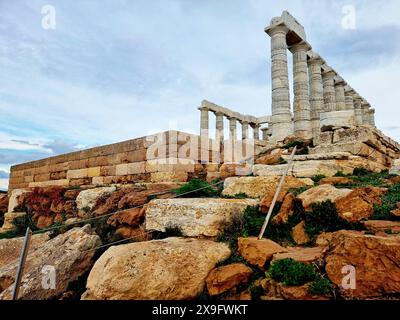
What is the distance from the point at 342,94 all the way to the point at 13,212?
22.4 meters

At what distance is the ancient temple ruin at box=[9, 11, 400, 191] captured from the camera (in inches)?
316

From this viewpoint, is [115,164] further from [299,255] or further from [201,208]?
[299,255]

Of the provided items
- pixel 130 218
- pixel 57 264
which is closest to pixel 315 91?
pixel 130 218

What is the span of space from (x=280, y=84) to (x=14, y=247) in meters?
14.0

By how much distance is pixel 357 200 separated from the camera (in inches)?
162

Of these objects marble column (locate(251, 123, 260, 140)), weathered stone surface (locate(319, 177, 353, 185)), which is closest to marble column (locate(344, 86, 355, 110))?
marble column (locate(251, 123, 260, 140))

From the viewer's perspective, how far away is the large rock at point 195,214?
180 inches

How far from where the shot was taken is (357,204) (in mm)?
4055

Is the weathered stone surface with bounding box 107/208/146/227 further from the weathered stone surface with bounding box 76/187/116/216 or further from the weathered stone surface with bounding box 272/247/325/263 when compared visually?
the weathered stone surface with bounding box 272/247/325/263

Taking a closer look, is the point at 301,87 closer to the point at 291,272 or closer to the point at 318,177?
the point at 318,177

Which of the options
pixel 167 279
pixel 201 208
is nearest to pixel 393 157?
pixel 201 208

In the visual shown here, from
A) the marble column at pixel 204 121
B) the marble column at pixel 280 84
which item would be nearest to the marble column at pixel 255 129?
the marble column at pixel 204 121

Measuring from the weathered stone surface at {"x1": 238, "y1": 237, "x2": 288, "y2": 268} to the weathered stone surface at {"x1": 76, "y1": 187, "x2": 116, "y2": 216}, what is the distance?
544cm
